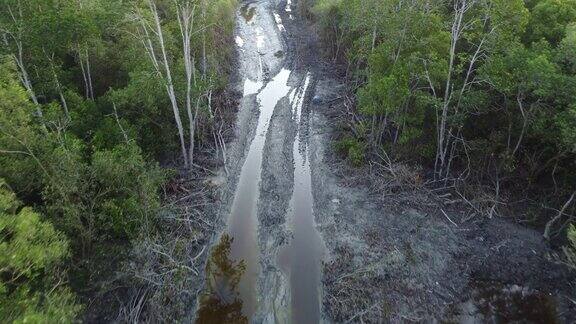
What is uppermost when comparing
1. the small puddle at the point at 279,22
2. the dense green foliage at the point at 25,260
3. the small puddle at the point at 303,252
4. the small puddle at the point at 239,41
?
the dense green foliage at the point at 25,260

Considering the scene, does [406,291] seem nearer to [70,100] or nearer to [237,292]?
[237,292]

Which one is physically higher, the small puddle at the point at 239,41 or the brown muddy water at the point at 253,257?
the small puddle at the point at 239,41

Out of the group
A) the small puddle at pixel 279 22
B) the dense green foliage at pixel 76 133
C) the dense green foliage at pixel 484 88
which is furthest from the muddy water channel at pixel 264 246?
the small puddle at pixel 279 22

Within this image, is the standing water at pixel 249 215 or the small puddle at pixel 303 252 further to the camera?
the standing water at pixel 249 215

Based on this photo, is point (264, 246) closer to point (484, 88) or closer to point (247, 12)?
point (484, 88)

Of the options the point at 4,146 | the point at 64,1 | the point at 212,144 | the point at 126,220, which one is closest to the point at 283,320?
the point at 126,220

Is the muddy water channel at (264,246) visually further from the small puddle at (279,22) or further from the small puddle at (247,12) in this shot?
the small puddle at (247,12)

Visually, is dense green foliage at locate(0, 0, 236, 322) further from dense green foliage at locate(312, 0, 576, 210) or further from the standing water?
dense green foliage at locate(312, 0, 576, 210)
